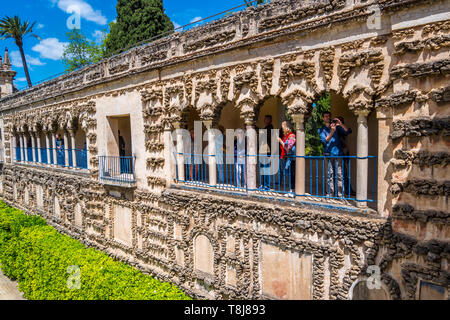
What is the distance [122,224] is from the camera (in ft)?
37.2

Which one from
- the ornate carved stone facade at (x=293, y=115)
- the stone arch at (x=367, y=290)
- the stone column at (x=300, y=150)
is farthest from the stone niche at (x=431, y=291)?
the stone column at (x=300, y=150)

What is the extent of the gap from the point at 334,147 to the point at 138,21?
22.2 m

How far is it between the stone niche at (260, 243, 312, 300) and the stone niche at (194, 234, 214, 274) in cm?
170

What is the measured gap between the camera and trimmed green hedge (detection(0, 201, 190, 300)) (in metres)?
8.59

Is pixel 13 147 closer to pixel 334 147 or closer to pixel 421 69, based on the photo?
pixel 334 147

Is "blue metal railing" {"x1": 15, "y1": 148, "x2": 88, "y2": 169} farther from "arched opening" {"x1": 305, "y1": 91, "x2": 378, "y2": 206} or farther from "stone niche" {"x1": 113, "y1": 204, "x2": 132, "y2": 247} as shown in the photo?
"arched opening" {"x1": 305, "y1": 91, "x2": 378, "y2": 206}

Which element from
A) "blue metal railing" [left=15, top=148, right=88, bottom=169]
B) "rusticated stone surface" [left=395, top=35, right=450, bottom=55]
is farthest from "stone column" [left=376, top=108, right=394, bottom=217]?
"blue metal railing" [left=15, top=148, right=88, bottom=169]

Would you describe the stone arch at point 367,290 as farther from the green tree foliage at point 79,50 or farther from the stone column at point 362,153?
the green tree foliage at point 79,50

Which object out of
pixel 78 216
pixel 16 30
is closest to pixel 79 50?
pixel 16 30

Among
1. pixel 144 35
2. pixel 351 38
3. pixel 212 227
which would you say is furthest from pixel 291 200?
pixel 144 35

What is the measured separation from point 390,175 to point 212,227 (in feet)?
15.3

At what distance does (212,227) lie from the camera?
8312 millimetres

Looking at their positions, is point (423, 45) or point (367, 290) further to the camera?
point (367, 290)
